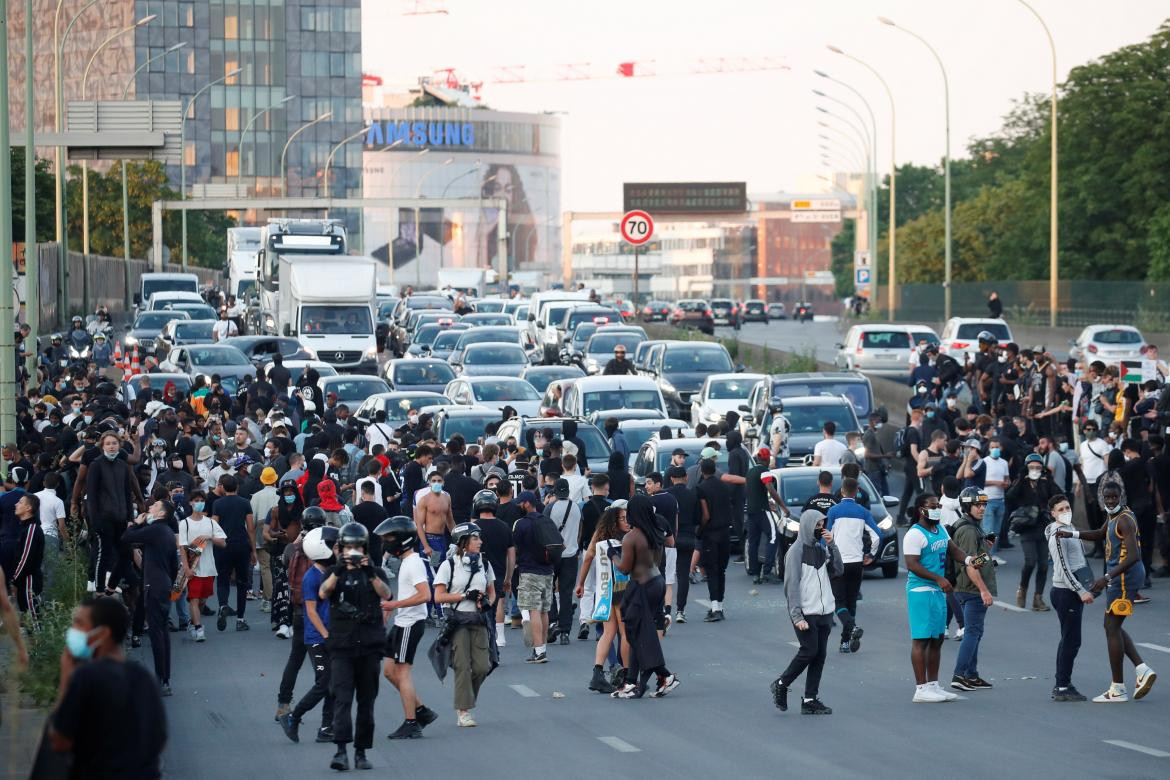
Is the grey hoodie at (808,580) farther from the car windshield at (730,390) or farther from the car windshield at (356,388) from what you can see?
the car windshield at (356,388)

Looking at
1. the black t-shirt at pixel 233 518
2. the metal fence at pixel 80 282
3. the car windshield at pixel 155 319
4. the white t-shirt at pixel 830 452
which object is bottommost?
the black t-shirt at pixel 233 518

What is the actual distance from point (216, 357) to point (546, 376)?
7.70 m

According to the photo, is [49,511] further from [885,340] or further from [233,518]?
[885,340]

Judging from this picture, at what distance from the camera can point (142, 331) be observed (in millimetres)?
53281

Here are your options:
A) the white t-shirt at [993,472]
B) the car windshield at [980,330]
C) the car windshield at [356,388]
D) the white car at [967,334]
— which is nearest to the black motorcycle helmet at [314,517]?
the white t-shirt at [993,472]

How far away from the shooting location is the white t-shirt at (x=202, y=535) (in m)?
18.9

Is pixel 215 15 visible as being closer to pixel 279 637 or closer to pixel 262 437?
pixel 262 437

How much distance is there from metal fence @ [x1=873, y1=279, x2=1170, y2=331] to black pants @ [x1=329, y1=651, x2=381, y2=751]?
50.3m

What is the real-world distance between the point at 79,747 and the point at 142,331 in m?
47.0

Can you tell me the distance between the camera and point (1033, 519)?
19.7m

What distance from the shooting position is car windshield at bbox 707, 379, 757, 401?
34.9 m

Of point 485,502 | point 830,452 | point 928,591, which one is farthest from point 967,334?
point 928,591

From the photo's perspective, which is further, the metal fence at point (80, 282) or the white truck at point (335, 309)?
the metal fence at point (80, 282)

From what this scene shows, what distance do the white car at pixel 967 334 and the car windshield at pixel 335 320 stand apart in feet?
48.5
